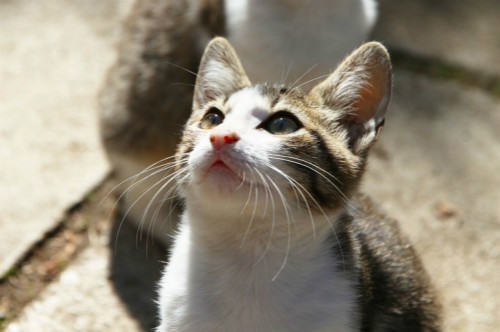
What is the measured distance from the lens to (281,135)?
6.28ft

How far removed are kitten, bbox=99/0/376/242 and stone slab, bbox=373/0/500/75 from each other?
1.30 metres

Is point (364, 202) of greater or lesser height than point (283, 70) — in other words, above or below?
below

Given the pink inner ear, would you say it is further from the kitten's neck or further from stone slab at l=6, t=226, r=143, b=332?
stone slab at l=6, t=226, r=143, b=332

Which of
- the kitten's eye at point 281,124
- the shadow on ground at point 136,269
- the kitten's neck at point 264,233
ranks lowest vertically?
the shadow on ground at point 136,269

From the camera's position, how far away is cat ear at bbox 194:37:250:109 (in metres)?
2.27

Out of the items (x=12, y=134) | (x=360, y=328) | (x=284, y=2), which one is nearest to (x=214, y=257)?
(x=360, y=328)

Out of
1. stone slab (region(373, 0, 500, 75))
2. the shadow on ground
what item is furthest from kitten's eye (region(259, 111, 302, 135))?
stone slab (region(373, 0, 500, 75))

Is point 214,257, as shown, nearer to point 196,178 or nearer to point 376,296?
point 196,178

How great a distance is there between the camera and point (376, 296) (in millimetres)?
2168

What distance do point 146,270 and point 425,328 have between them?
4.14 ft

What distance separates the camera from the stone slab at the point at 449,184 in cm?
285

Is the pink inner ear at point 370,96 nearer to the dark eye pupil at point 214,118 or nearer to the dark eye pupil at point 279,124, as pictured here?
the dark eye pupil at point 279,124

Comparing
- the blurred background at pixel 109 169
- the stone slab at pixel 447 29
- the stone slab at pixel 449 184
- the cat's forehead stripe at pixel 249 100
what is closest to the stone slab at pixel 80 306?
the blurred background at pixel 109 169

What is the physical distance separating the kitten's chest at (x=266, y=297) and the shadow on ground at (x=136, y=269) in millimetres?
608
